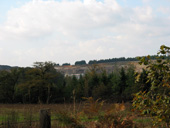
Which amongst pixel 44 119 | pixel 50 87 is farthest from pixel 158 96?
pixel 50 87

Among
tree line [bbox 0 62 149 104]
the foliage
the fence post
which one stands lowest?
tree line [bbox 0 62 149 104]

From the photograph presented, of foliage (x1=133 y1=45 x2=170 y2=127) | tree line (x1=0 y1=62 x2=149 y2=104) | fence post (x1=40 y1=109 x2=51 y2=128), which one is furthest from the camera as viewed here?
tree line (x1=0 y1=62 x2=149 y2=104)

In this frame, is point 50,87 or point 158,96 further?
point 50,87

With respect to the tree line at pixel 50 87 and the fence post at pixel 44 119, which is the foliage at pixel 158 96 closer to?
the fence post at pixel 44 119

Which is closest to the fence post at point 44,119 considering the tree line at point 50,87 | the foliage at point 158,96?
the foliage at point 158,96

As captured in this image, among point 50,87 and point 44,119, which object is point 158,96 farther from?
point 50,87

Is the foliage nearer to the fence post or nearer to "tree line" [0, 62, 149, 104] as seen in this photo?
the fence post

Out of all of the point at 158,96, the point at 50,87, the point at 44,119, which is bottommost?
the point at 50,87

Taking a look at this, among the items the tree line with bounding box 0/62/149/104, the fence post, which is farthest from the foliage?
the tree line with bounding box 0/62/149/104

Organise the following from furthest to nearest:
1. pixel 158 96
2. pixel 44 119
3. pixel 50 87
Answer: pixel 50 87, pixel 44 119, pixel 158 96

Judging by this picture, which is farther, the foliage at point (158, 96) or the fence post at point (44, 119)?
the fence post at point (44, 119)

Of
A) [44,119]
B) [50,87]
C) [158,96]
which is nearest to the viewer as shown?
[158,96]

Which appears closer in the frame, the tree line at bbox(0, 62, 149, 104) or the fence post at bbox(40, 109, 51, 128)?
the fence post at bbox(40, 109, 51, 128)

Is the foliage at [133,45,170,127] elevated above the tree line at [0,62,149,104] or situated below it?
above
